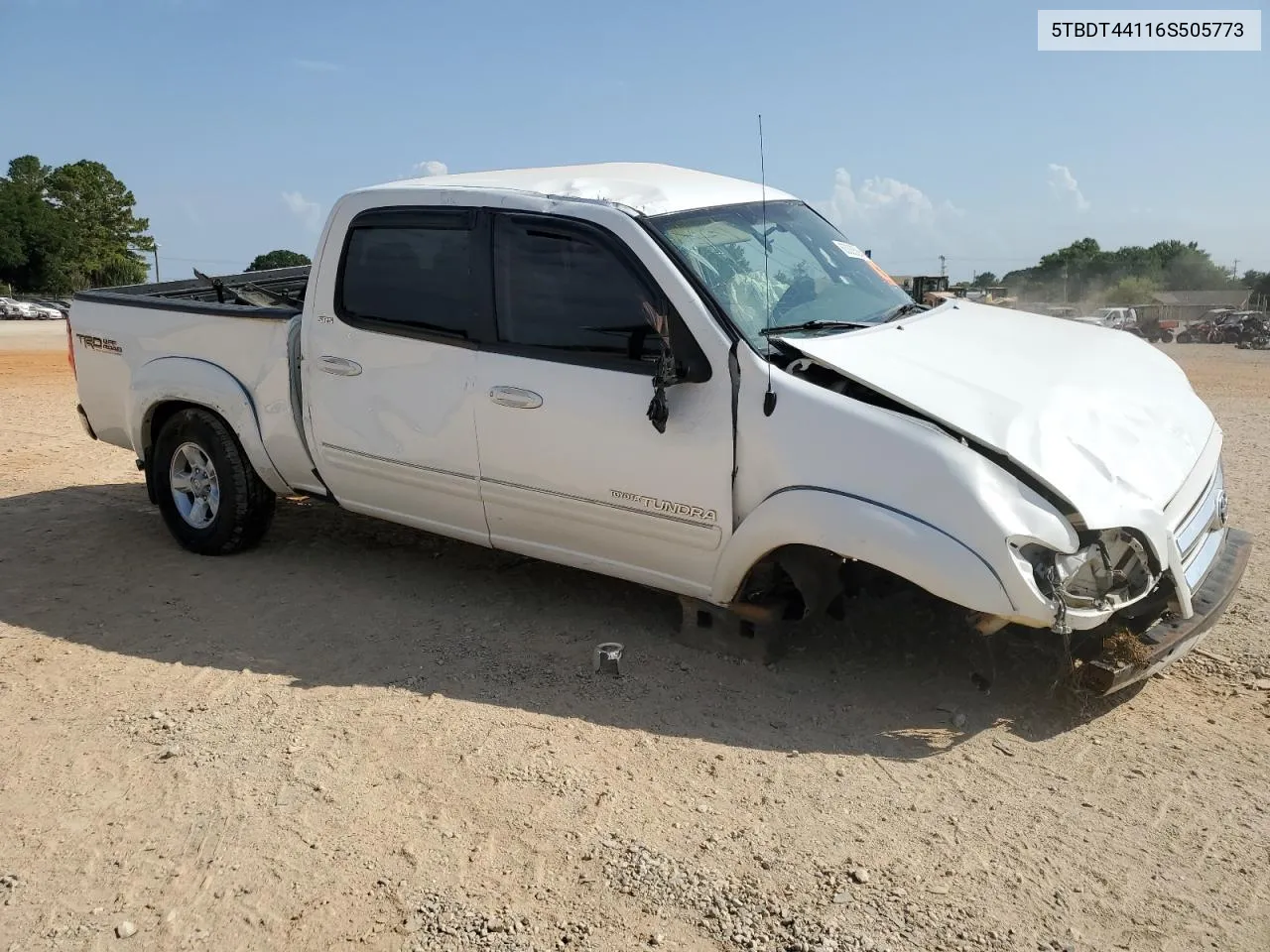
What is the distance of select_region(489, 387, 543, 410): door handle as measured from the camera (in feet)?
16.2

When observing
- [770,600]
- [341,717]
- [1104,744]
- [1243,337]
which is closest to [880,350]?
[770,600]

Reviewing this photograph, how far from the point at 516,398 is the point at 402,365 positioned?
2.37ft

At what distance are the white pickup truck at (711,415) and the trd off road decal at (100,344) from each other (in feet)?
2.07

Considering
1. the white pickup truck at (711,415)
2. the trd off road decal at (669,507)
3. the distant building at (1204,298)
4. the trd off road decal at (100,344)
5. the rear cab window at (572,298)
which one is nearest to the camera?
the white pickup truck at (711,415)

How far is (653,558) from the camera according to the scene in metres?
4.80

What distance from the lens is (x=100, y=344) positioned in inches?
268

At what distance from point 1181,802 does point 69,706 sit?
13.6ft

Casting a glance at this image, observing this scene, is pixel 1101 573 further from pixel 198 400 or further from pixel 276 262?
pixel 276 262

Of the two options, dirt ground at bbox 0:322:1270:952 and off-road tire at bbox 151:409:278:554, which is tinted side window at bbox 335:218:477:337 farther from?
dirt ground at bbox 0:322:1270:952

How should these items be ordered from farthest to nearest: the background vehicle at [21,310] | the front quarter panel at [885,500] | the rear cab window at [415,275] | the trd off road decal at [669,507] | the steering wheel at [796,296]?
1. the background vehicle at [21,310]
2. the rear cab window at [415,275]
3. the steering wheel at [796,296]
4. the trd off road decal at [669,507]
5. the front quarter panel at [885,500]

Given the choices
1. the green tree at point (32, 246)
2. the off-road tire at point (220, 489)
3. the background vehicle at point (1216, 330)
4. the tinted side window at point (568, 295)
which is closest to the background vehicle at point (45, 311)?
the green tree at point (32, 246)

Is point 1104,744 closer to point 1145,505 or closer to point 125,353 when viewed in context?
point 1145,505

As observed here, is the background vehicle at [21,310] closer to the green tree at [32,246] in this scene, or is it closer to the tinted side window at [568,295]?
the green tree at [32,246]

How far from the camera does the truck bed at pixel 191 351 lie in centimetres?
593
